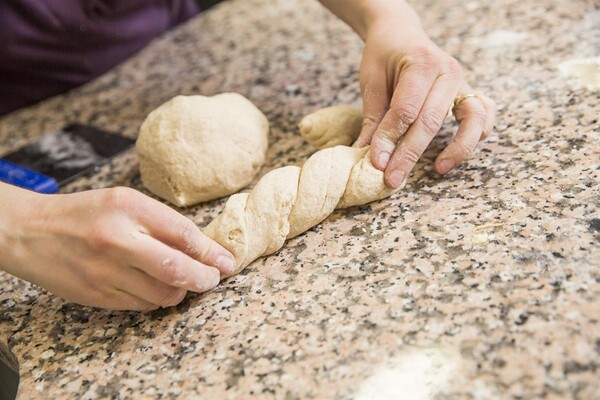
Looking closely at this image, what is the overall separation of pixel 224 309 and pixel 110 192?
0.29 metres

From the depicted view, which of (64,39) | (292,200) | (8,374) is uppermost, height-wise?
(64,39)

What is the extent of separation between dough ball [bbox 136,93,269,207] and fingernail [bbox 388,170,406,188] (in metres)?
0.36

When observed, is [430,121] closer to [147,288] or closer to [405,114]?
[405,114]

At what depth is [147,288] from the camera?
971 millimetres

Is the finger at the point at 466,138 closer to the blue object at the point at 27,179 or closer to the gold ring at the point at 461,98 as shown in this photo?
the gold ring at the point at 461,98

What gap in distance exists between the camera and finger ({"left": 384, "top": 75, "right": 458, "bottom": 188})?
1.15m

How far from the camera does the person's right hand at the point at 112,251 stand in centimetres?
93

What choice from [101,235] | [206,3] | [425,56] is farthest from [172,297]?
[206,3]

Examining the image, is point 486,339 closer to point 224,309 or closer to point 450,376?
point 450,376

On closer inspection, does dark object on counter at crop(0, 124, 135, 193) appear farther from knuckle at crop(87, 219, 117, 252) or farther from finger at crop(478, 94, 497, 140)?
finger at crop(478, 94, 497, 140)

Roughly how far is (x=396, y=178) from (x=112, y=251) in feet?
1.86

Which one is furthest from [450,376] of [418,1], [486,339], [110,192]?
[418,1]

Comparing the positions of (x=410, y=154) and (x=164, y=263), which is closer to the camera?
(x=164, y=263)

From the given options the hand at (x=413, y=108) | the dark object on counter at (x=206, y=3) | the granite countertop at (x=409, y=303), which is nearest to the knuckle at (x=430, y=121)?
the hand at (x=413, y=108)
